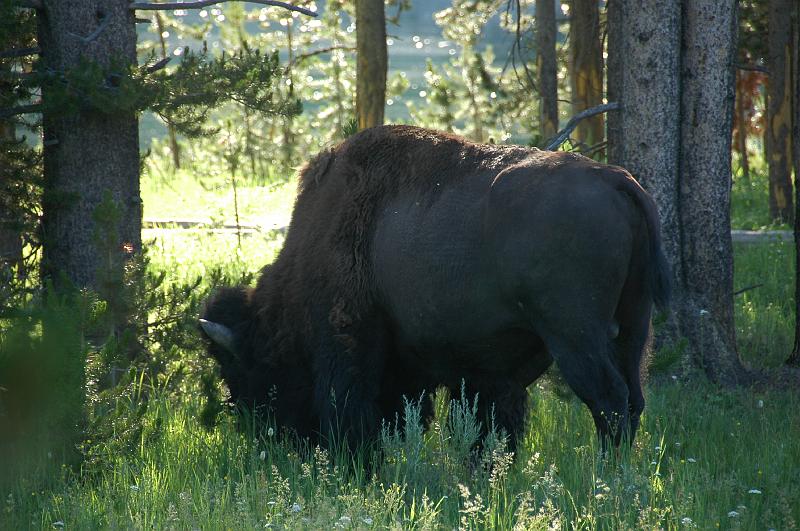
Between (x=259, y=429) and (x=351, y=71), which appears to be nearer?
(x=259, y=429)

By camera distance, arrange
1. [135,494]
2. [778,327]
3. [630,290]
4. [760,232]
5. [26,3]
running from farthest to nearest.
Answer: [760,232]
[778,327]
[26,3]
[630,290]
[135,494]

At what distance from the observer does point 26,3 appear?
21.4 feet

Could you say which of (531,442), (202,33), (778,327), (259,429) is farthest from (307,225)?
(202,33)

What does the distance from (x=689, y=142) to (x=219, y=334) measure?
388cm

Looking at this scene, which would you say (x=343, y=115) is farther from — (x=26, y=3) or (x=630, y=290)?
(x=630, y=290)

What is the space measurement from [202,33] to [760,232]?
16.2 metres

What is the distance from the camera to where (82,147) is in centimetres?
681

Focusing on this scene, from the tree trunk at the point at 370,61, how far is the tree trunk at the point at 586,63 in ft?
8.79

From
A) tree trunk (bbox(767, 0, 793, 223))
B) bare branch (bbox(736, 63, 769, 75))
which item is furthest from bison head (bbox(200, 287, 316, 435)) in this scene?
tree trunk (bbox(767, 0, 793, 223))

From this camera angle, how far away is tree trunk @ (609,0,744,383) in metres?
7.12

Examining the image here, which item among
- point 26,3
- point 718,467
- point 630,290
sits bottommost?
point 718,467

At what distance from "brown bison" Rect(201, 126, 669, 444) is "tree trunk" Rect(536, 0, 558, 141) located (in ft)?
26.2

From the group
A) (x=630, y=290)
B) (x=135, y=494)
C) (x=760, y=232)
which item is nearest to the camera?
(x=135, y=494)

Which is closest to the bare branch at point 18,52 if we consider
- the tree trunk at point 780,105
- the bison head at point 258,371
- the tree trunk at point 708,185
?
the bison head at point 258,371
